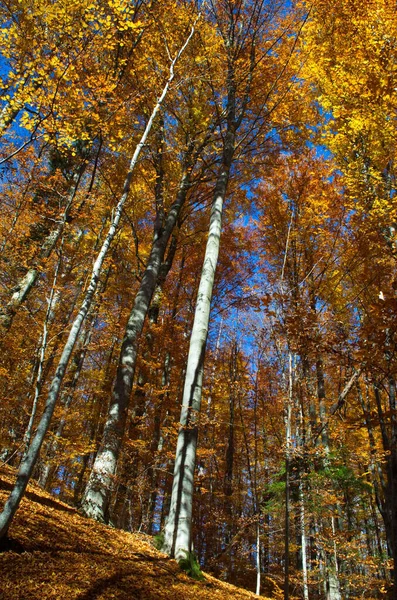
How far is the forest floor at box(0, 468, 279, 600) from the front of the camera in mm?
2393

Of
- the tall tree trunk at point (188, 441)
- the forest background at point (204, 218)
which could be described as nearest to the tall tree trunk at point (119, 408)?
the forest background at point (204, 218)

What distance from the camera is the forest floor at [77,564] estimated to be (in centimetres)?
239

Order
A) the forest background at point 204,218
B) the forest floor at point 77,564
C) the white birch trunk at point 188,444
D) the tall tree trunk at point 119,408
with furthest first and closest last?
the forest background at point 204,218, the tall tree trunk at point 119,408, the white birch trunk at point 188,444, the forest floor at point 77,564

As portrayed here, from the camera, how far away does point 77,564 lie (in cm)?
291

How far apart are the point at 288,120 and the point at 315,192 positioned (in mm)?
2302

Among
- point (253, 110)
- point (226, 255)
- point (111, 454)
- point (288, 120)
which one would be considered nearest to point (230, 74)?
point (253, 110)

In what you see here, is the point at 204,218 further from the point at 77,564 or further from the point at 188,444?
the point at 77,564

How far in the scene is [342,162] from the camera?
10859mm

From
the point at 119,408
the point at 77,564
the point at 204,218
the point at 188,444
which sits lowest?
the point at 77,564

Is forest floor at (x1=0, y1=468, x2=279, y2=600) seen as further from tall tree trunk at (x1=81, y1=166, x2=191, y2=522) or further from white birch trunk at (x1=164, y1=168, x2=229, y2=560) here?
tall tree trunk at (x1=81, y1=166, x2=191, y2=522)

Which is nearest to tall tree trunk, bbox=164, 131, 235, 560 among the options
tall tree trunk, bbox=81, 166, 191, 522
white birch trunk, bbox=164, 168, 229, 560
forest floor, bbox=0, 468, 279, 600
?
white birch trunk, bbox=164, 168, 229, 560

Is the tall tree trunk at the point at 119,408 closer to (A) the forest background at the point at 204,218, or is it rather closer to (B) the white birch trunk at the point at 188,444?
(A) the forest background at the point at 204,218

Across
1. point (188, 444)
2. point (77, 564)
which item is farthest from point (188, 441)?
point (77, 564)

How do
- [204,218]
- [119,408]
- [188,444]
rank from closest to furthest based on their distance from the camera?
[188,444] < [119,408] < [204,218]
